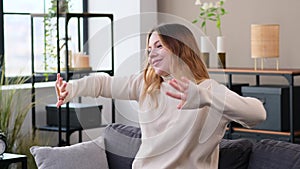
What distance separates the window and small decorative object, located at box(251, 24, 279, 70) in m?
1.65

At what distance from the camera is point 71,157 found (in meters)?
3.56

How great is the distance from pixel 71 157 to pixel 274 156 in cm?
117

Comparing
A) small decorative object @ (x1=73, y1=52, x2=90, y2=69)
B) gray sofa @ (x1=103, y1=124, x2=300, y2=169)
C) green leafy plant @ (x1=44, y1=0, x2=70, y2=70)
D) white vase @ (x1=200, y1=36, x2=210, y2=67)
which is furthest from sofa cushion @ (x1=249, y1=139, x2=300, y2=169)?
green leafy plant @ (x1=44, y1=0, x2=70, y2=70)

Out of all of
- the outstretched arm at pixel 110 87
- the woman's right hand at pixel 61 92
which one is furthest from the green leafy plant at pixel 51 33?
the woman's right hand at pixel 61 92

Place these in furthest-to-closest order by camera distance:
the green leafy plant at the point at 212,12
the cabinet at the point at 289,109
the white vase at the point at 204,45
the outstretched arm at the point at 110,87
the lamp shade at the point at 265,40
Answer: the green leafy plant at the point at 212,12
the lamp shade at the point at 265,40
the cabinet at the point at 289,109
the outstretched arm at the point at 110,87
the white vase at the point at 204,45

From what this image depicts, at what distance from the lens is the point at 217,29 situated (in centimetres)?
537

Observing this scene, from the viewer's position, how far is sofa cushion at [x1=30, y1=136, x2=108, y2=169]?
3.51 metres

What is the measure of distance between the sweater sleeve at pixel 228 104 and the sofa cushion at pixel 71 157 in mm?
1611

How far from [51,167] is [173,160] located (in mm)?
1326

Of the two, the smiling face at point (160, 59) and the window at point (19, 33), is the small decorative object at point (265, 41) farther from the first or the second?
the smiling face at point (160, 59)

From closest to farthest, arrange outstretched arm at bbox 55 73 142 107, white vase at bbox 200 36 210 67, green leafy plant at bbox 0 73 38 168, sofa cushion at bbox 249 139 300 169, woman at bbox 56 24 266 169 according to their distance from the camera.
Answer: woman at bbox 56 24 266 169 < white vase at bbox 200 36 210 67 < outstretched arm at bbox 55 73 142 107 < sofa cushion at bbox 249 139 300 169 < green leafy plant at bbox 0 73 38 168

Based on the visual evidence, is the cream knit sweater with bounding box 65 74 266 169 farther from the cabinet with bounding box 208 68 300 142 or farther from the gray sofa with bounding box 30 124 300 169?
the cabinet with bounding box 208 68 300 142

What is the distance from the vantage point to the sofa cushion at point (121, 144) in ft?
11.2

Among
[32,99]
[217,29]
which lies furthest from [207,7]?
[32,99]
